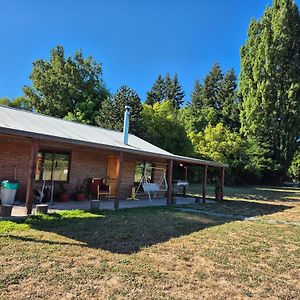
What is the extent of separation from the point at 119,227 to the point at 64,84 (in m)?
31.1

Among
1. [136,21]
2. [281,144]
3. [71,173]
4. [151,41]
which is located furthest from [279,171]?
[71,173]

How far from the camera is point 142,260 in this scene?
16.6ft

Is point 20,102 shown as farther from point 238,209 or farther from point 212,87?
point 238,209

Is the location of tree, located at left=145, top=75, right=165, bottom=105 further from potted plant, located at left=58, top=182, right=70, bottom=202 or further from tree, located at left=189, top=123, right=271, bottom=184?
potted plant, located at left=58, top=182, right=70, bottom=202

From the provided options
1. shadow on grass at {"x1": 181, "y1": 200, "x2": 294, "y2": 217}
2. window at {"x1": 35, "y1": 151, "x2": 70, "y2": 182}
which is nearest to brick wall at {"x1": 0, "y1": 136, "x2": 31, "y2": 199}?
window at {"x1": 35, "y1": 151, "x2": 70, "y2": 182}

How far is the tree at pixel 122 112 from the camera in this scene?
84.6ft

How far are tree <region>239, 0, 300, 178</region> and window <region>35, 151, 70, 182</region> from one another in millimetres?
24494

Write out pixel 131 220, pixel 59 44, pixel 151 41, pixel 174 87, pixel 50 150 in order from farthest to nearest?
pixel 174 87 → pixel 59 44 → pixel 151 41 → pixel 50 150 → pixel 131 220

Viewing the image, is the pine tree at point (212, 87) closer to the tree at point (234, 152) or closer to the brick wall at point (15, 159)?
the tree at point (234, 152)

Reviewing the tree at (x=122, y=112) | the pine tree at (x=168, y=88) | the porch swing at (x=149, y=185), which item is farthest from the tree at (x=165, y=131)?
the pine tree at (x=168, y=88)

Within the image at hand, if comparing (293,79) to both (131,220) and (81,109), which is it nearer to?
(81,109)

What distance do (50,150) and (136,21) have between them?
8653 millimetres

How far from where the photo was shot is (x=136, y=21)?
16.4m

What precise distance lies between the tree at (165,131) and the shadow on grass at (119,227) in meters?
16.7
